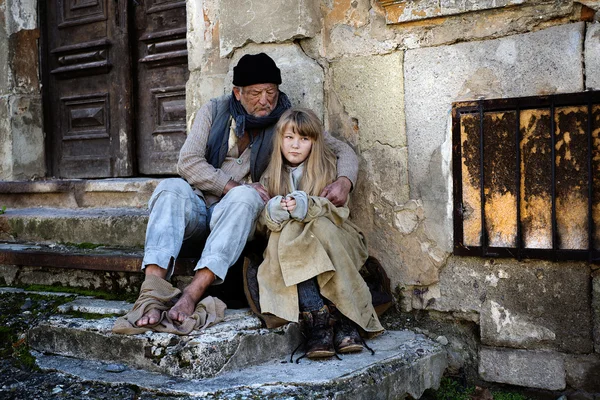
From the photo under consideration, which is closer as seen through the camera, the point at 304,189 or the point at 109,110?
the point at 304,189

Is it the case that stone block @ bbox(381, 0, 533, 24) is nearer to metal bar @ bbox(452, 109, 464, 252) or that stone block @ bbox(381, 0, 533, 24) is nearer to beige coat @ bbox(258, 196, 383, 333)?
metal bar @ bbox(452, 109, 464, 252)

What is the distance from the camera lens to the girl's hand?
2.78 meters

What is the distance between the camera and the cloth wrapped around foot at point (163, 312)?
257cm

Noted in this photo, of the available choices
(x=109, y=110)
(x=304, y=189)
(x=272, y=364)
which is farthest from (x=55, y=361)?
(x=109, y=110)

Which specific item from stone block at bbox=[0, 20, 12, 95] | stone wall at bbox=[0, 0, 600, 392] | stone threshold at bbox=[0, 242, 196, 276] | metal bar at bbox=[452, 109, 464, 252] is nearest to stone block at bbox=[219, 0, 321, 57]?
stone wall at bbox=[0, 0, 600, 392]

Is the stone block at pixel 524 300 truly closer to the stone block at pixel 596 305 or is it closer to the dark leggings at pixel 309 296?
the stone block at pixel 596 305

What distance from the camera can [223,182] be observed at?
3.22 m

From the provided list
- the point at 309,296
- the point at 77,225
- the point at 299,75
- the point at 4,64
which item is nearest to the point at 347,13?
the point at 299,75

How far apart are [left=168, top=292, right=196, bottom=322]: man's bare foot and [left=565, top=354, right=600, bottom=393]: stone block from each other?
1.66m

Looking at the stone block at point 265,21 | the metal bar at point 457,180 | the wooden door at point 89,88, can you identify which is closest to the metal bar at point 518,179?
the metal bar at point 457,180

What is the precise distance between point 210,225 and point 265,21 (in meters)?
1.23

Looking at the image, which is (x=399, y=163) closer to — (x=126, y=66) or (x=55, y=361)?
(x=55, y=361)

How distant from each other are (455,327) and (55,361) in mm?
1839

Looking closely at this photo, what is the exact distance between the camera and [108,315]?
294cm
